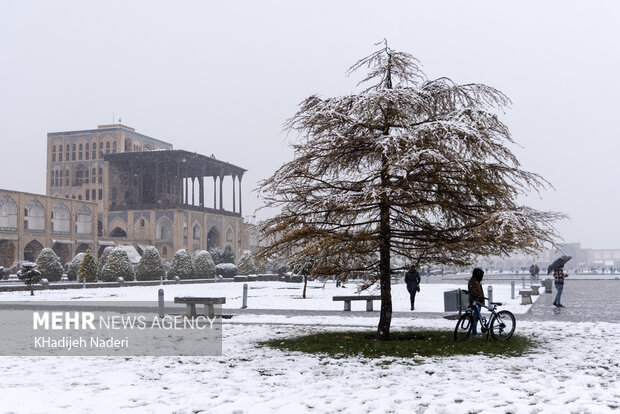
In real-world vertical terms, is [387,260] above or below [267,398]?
above

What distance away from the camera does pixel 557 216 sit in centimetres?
1152

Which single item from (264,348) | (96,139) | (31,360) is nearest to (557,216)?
(264,348)

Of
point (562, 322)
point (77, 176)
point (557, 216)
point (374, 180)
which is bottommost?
point (562, 322)

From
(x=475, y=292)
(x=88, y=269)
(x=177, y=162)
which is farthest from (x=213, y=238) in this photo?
(x=475, y=292)

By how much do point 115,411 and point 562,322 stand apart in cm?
1287

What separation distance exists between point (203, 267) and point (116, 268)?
1121 cm

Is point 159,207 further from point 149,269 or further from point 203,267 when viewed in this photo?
point 149,269

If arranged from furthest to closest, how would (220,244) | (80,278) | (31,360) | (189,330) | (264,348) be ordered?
(220,244) → (80,278) → (189,330) → (264,348) → (31,360)

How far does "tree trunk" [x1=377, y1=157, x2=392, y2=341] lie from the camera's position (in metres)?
11.6

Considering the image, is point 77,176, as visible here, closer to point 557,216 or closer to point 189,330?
point 189,330

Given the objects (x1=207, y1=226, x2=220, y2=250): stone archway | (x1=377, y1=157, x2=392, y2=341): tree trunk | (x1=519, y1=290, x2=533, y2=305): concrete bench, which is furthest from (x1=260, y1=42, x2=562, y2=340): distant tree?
(x1=207, y1=226, x2=220, y2=250): stone archway

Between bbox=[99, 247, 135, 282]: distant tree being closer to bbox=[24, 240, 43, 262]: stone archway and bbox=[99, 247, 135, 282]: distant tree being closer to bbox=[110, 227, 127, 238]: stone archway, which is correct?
bbox=[24, 240, 43, 262]: stone archway

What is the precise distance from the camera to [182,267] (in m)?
52.0

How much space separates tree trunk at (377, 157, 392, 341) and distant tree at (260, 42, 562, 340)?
0.02 metres
